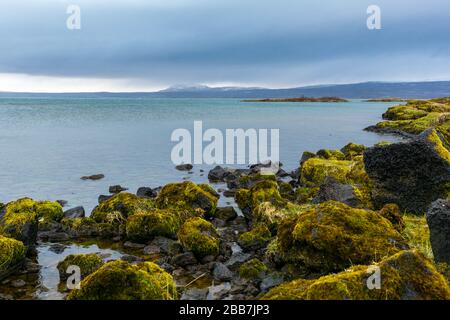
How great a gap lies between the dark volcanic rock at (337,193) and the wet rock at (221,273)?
6.22 m

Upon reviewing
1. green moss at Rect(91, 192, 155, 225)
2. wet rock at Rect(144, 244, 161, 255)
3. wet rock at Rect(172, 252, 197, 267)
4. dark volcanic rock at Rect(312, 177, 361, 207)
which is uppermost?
dark volcanic rock at Rect(312, 177, 361, 207)

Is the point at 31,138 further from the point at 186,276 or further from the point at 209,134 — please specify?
the point at 186,276

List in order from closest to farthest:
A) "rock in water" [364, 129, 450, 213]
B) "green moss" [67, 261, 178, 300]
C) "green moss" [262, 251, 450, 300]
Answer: "green moss" [262, 251, 450, 300]
"green moss" [67, 261, 178, 300]
"rock in water" [364, 129, 450, 213]

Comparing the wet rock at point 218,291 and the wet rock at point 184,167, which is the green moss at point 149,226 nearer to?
the wet rock at point 218,291

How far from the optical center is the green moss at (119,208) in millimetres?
19900

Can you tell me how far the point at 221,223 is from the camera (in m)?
21.1

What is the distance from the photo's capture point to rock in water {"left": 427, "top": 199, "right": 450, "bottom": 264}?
10992mm

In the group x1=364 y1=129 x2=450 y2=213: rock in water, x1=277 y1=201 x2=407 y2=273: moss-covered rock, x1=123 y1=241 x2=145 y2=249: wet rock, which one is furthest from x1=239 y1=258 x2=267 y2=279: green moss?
x1=364 y1=129 x2=450 y2=213: rock in water

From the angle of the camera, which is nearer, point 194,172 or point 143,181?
point 143,181

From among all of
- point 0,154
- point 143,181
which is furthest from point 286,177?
point 0,154

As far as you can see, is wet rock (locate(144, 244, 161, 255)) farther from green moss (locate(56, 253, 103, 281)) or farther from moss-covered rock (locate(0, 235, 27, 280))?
moss-covered rock (locate(0, 235, 27, 280))

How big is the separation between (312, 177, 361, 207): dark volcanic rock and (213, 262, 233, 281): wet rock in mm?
6223
